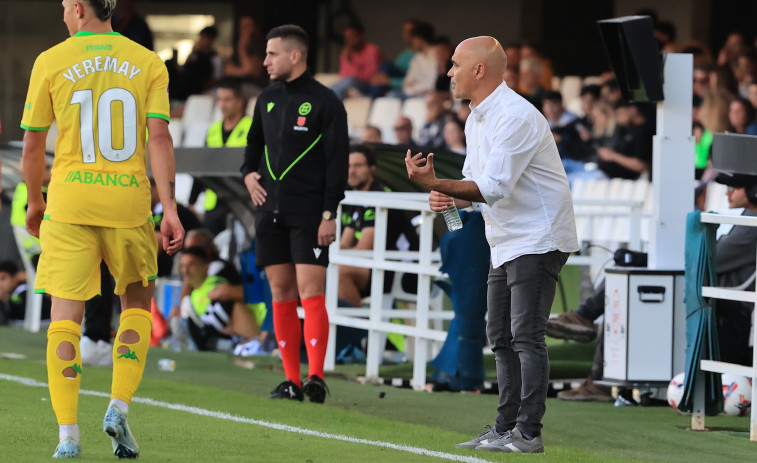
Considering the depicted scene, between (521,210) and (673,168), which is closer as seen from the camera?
(521,210)

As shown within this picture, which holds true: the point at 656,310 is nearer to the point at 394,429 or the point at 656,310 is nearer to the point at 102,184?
the point at 394,429

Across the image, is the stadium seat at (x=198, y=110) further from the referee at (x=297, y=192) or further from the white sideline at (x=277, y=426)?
the referee at (x=297, y=192)

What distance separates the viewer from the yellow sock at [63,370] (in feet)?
19.5

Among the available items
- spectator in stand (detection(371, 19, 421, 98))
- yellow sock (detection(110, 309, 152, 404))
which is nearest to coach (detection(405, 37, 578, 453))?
yellow sock (detection(110, 309, 152, 404))

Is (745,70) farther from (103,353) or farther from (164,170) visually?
(164,170)

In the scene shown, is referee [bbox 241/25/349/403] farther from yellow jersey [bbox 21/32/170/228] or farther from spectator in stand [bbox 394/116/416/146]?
spectator in stand [bbox 394/116/416/146]

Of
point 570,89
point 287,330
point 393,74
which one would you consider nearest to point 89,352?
point 287,330

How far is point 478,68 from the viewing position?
22.4 ft

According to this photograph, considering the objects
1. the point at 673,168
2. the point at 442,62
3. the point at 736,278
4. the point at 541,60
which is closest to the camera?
the point at 736,278

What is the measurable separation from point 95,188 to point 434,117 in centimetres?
1118

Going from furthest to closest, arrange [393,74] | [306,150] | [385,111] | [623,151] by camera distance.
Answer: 1. [393,74]
2. [385,111]
3. [623,151]
4. [306,150]

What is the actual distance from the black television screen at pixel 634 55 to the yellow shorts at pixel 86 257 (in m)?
3.64

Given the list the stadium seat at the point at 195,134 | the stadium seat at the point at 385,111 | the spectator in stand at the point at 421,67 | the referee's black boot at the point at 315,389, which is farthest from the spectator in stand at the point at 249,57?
the referee's black boot at the point at 315,389

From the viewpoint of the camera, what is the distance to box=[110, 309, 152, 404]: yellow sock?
6102 millimetres
